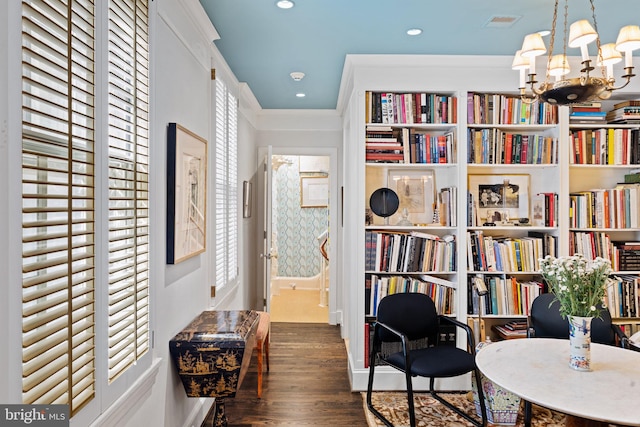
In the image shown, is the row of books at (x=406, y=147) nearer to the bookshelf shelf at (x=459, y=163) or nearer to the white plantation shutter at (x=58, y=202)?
the bookshelf shelf at (x=459, y=163)

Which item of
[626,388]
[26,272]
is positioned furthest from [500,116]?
[26,272]

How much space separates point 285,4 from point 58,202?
1.81 m

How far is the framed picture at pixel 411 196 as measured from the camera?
371 cm

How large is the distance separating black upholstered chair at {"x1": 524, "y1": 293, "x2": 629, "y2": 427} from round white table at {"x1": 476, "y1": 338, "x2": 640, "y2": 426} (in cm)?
54

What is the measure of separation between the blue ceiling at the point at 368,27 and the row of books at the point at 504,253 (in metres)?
1.48

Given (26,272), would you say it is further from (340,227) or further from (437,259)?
(340,227)

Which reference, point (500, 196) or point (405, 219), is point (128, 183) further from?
point (500, 196)

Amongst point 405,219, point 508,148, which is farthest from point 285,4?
point 508,148

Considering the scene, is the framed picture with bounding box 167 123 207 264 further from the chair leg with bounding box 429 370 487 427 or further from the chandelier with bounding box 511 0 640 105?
the chair leg with bounding box 429 370 487 427

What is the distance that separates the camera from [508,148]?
11.5 feet

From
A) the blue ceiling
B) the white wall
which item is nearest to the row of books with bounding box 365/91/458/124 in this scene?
the blue ceiling

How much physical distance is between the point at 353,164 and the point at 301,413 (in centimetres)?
197

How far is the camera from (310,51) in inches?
131

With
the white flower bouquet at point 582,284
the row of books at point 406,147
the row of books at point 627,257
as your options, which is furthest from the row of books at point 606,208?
the white flower bouquet at point 582,284
